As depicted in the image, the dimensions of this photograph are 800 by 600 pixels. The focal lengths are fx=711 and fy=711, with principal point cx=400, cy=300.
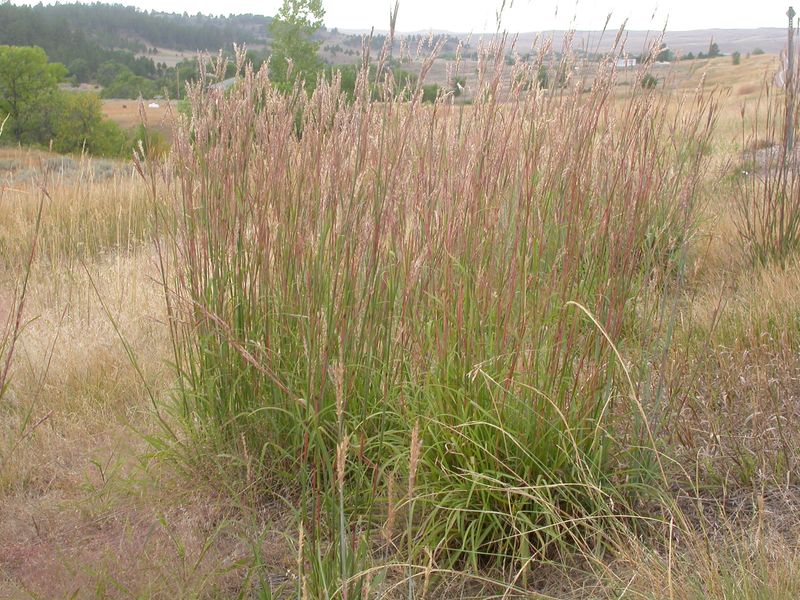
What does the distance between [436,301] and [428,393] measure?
31cm

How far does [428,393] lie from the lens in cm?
199

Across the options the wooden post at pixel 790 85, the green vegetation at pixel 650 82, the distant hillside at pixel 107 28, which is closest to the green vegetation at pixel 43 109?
the wooden post at pixel 790 85

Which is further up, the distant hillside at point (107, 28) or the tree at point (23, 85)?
the distant hillside at point (107, 28)

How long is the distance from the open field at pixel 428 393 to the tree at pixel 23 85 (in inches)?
1362

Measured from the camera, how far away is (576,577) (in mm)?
1826

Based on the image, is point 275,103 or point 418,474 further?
point 275,103

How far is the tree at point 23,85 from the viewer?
32500 millimetres

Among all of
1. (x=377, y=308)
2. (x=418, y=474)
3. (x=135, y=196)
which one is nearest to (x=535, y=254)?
(x=377, y=308)

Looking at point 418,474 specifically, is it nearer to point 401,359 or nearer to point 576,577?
point 401,359

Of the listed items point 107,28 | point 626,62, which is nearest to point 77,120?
point 626,62

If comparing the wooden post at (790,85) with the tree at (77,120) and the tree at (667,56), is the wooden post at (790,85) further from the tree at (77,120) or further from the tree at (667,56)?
the tree at (77,120)

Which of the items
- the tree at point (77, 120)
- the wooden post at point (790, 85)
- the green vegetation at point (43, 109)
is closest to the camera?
the wooden post at point (790, 85)

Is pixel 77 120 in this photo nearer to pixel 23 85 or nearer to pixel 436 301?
pixel 23 85

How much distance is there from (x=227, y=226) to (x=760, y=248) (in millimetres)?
2801
